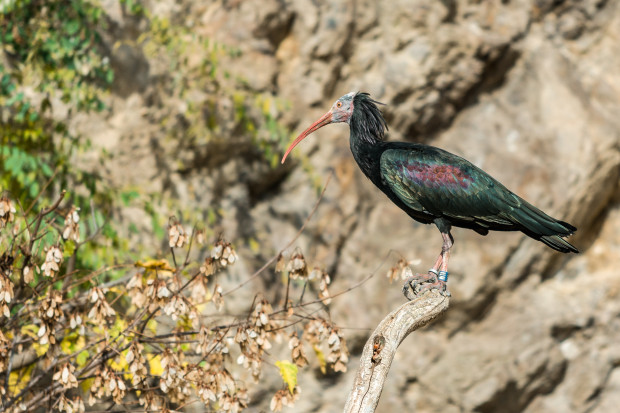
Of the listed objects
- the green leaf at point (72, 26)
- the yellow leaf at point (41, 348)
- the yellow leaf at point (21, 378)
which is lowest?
the yellow leaf at point (41, 348)

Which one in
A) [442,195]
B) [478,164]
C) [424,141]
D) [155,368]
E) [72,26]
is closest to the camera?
[155,368]

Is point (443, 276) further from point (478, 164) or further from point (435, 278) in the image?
point (478, 164)

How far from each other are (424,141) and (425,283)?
438 centimetres

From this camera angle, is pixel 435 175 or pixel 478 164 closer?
pixel 435 175

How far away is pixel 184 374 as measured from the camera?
480 centimetres

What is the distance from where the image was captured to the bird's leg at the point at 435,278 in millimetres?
5516

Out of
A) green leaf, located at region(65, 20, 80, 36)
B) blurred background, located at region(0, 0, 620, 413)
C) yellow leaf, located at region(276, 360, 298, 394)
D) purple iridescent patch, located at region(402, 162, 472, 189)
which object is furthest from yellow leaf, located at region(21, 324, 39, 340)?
blurred background, located at region(0, 0, 620, 413)

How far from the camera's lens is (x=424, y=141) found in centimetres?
990

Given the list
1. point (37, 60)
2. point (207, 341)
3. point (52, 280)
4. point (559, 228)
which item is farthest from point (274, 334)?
point (37, 60)

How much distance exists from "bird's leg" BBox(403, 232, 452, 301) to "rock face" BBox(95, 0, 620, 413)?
3.60 meters

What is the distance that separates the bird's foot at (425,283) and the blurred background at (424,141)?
3.31 meters

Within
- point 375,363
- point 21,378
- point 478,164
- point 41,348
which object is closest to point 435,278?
point 375,363

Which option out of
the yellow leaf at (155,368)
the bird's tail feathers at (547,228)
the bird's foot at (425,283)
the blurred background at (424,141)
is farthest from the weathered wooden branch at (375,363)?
the blurred background at (424,141)

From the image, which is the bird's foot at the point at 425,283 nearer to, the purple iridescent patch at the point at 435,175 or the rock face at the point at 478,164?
the purple iridescent patch at the point at 435,175
